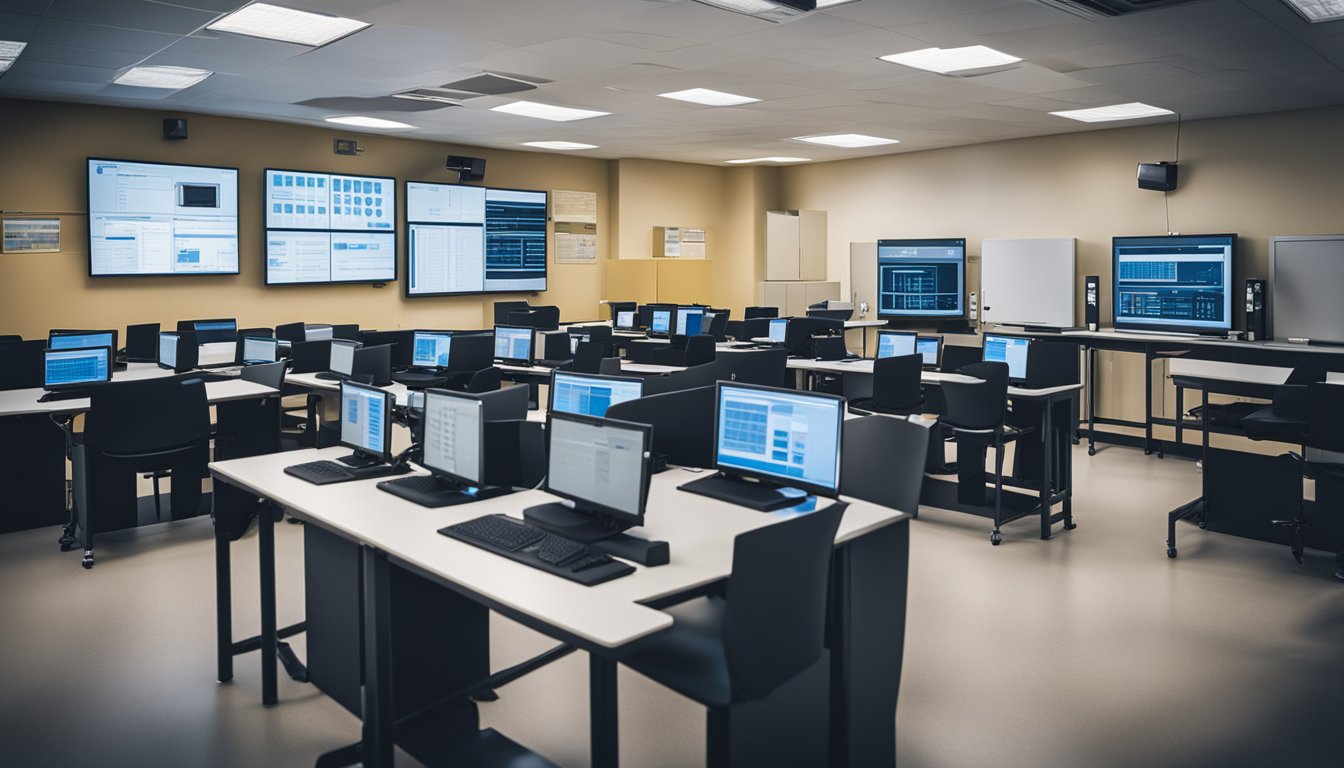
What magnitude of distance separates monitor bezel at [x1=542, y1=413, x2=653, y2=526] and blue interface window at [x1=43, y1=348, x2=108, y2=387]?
4.68 metres

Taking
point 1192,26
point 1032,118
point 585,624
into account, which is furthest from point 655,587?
point 1032,118

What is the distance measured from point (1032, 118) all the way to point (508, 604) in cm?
855

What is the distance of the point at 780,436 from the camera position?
3.35 meters

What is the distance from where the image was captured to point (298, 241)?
1007 centimetres

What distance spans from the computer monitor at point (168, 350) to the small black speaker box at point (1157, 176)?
910 centimetres

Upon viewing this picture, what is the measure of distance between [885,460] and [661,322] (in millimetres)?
7430

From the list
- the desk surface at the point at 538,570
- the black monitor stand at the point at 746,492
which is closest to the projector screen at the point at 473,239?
the desk surface at the point at 538,570

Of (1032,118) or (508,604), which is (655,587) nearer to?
(508,604)

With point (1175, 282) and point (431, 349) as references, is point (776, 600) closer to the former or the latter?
point (431, 349)

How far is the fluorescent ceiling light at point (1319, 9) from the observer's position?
202 inches

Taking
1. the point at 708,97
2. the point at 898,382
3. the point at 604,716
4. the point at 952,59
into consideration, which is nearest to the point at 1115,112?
the point at 952,59

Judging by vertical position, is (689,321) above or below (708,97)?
below

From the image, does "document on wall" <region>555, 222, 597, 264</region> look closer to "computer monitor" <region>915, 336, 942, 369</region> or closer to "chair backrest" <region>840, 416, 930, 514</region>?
"computer monitor" <region>915, 336, 942, 369</region>

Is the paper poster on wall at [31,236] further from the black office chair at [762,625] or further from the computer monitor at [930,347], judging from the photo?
the black office chair at [762,625]
